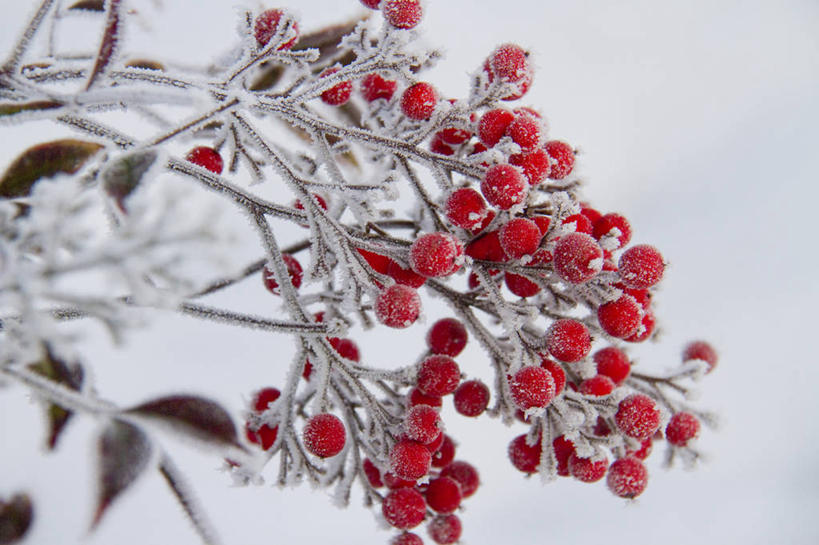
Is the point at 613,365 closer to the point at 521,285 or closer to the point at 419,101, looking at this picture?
the point at 521,285

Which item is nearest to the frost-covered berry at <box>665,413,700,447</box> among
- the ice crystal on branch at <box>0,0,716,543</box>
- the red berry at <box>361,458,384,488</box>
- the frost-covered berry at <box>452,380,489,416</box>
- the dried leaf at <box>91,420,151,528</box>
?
the ice crystal on branch at <box>0,0,716,543</box>

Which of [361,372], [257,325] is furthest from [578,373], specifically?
[257,325]

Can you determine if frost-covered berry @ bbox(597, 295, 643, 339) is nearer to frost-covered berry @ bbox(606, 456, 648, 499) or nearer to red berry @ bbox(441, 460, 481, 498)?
frost-covered berry @ bbox(606, 456, 648, 499)

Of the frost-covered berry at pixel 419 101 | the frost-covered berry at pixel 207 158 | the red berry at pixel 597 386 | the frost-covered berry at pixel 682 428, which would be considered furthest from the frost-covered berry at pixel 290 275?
the frost-covered berry at pixel 682 428

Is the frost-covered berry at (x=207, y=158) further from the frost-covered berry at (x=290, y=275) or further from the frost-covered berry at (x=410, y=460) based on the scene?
the frost-covered berry at (x=410, y=460)

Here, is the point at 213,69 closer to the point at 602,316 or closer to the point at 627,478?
the point at 602,316

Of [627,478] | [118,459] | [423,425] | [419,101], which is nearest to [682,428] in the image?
[627,478]
